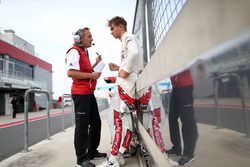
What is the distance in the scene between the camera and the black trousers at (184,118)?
2.06 feet

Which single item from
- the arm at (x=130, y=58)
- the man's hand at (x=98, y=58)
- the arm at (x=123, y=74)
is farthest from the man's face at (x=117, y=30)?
the man's hand at (x=98, y=58)

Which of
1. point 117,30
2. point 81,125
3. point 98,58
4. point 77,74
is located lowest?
point 81,125

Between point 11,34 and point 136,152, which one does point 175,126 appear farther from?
point 11,34

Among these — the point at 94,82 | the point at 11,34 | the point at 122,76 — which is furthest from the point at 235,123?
the point at 11,34

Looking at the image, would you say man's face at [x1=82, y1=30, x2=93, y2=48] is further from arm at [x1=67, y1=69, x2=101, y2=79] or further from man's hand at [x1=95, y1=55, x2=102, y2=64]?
arm at [x1=67, y1=69, x2=101, y2=79]

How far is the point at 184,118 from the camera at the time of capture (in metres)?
0.71

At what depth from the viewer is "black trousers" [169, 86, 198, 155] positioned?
0.63m

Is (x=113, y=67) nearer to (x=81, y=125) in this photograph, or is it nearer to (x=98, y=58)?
(x=98, y=58)

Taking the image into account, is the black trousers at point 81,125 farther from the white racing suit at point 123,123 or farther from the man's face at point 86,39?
Answer: the man's face at point 86,39

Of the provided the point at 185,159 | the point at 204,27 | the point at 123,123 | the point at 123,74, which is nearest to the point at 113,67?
the point at 123,74

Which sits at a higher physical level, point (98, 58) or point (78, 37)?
point (78, 37)

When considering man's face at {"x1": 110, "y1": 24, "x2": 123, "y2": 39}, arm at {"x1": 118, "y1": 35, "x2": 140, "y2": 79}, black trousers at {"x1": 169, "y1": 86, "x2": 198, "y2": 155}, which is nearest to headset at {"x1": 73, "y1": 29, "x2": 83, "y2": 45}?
man's face at {"x1": 110, "y1": 24, "x2": 123, "y2": 39}

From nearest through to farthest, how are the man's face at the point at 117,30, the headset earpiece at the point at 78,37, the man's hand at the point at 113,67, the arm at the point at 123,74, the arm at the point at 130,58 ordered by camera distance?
1. the arm at the point at 130,58
2. the arm at the point at 123,74
3. the man's face at the point at 117,30
4. the headset earpiece at the point at 78,37
5. the man's hand at the point at 113,67

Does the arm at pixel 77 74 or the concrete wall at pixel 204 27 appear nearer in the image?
the concrete wall at pixel 204 27
